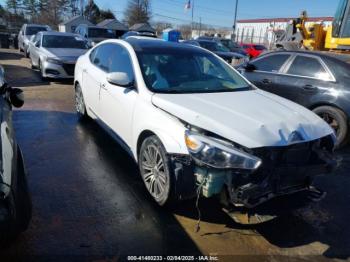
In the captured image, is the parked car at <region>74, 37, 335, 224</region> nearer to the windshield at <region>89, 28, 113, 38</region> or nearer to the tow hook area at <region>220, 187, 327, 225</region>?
the tow hook area at <region>220, 187, 327, 225</region>

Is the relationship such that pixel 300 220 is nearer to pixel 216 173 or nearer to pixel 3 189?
pixel 216 173

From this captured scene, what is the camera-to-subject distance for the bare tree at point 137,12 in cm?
6777

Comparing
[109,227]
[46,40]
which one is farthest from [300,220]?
[46,40]

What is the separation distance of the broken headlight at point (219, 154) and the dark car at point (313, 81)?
11.9 feet

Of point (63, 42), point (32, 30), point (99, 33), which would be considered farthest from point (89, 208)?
point (99, 33)

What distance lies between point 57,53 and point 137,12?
2408 inches

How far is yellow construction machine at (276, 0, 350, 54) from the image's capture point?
10352 millimetres

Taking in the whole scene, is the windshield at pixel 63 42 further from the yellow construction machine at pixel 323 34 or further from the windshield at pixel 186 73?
the windshield at pixel 186 73

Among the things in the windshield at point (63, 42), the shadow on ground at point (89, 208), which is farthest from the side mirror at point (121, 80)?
the windshield at point (63, 42)

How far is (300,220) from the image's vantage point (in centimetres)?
360

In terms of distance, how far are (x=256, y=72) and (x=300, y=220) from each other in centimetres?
412

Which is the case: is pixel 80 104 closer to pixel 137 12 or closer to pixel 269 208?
pixel 269 208

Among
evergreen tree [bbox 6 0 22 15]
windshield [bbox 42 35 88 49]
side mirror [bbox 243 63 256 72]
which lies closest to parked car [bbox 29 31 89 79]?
windshield [bbox 42 35 88 49]

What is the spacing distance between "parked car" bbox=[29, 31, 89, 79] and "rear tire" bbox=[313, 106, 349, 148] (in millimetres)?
7455
